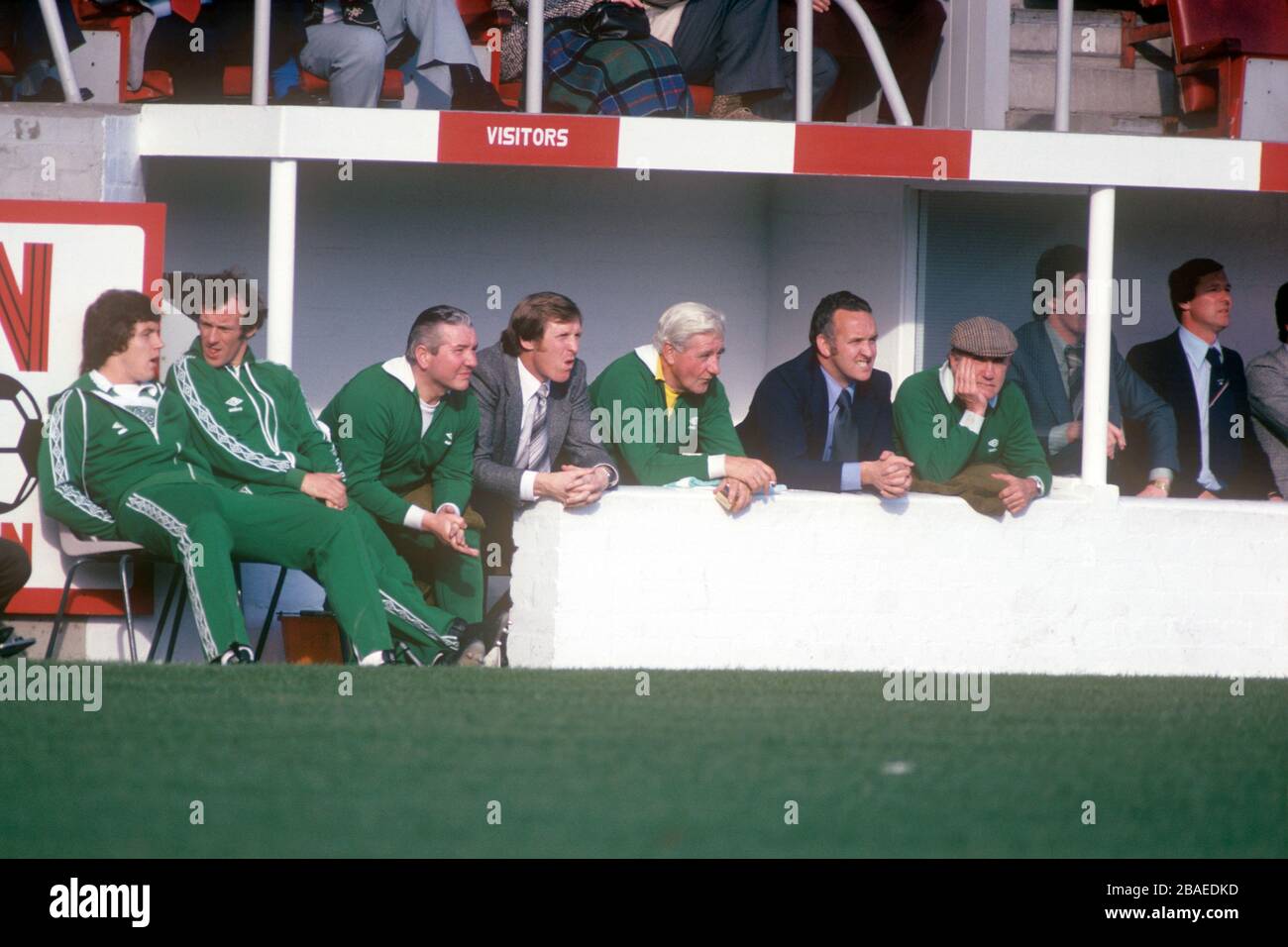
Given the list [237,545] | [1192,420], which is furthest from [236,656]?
[1192,420]

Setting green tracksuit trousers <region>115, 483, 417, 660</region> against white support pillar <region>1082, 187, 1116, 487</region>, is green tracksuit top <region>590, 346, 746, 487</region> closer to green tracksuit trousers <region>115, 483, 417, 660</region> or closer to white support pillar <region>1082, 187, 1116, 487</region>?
green tracksuit trousers <region>115, 483, 417, 660</region>

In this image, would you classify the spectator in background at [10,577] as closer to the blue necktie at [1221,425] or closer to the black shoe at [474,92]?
the black shoe at [474,92]

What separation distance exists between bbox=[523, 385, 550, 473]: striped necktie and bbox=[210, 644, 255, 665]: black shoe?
165 centimetres

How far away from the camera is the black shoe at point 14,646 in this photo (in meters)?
7.68

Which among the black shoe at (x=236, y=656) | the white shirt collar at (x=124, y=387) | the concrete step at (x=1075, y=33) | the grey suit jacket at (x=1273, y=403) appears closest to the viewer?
the black shoe at (x=236, y=656)

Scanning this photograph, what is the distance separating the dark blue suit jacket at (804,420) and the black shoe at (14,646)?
3.34 meters

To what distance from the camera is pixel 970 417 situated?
28.0 ft

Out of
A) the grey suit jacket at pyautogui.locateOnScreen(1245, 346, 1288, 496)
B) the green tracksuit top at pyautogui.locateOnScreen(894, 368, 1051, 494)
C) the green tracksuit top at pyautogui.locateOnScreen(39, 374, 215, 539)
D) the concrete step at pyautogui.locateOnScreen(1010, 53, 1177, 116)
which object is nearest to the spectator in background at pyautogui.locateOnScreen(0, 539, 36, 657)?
the green tracksuit top at pyautogui.locateOnScreen(39, 374, 215, 539)

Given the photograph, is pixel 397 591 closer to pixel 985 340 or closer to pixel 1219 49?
pixel 985 340

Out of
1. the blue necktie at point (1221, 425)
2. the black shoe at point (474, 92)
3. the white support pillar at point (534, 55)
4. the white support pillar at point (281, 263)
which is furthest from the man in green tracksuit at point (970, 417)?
the white support pillar at point (281, 263)

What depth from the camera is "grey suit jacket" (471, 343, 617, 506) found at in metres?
8.38

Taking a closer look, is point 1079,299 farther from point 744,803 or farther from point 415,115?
point 744,803

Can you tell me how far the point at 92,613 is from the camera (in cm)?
822
